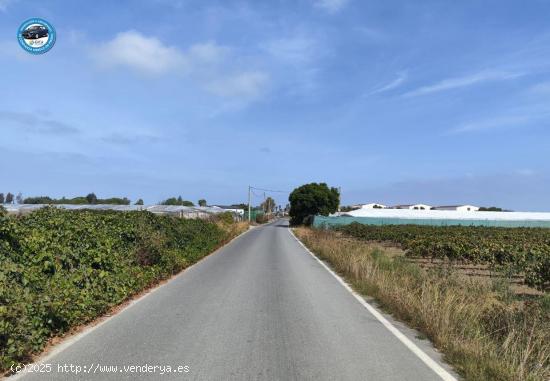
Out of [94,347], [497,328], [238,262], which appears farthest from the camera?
[238,262]

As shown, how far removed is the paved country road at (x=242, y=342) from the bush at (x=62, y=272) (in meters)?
0.44

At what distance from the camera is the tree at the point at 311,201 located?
92500mm

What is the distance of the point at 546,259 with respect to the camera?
14.3 metres

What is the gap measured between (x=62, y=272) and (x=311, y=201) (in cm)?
8396

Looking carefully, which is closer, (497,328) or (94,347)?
(94,347)

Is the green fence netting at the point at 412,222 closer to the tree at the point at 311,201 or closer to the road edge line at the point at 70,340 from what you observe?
the tree at the point at 311,201

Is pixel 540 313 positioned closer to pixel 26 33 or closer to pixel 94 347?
pixel 94 347

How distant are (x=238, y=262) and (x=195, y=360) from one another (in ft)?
47.4

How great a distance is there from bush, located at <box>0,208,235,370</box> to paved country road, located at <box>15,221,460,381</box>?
1.46ft

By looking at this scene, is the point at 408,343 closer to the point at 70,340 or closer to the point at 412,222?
the point at 70,340

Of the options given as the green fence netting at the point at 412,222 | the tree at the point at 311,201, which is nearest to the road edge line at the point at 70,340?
the green fence netting at the point at 412,222

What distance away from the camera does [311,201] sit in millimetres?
92250

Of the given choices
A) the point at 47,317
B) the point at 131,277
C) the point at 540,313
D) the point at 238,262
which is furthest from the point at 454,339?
the point at 238,262

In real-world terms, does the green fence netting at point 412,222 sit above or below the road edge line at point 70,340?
above
